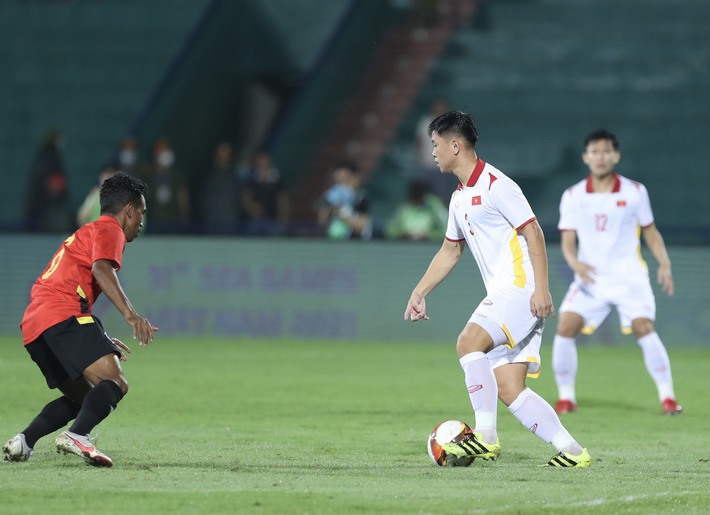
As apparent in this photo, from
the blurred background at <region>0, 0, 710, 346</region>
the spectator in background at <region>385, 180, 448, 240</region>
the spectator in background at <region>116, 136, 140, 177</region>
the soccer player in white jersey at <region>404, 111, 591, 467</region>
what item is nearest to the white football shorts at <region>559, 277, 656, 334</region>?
the soccer player in white jersey at <region>404, 111, 591, 467</region>

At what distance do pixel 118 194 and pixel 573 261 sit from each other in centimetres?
524

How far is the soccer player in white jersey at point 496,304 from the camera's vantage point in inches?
311

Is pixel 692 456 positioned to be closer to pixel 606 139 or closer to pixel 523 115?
pixel 606 139

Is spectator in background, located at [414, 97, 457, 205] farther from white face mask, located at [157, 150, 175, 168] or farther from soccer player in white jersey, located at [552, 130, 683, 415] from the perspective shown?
soccer player in white jersey, located at [552, 130, 683, 415]

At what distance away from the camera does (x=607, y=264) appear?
1212 cm

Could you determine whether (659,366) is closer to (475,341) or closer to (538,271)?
(475,341)

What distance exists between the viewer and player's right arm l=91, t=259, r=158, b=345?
24.1ft

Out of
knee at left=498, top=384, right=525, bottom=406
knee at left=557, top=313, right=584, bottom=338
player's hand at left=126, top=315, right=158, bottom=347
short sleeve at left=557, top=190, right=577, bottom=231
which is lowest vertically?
knee at left=498, top=384, right=525, bottom=406

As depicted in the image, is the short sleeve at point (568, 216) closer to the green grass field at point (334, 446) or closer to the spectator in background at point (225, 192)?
the green grass field at point (334, 446)

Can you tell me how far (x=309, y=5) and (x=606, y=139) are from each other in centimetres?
1659

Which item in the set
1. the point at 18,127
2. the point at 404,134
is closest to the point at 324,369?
the point at 404,134

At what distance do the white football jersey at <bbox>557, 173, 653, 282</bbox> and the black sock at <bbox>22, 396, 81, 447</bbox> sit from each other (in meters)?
5.43

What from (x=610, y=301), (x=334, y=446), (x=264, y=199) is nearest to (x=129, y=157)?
(x=264, y=199)

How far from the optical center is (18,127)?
26.1 meters
